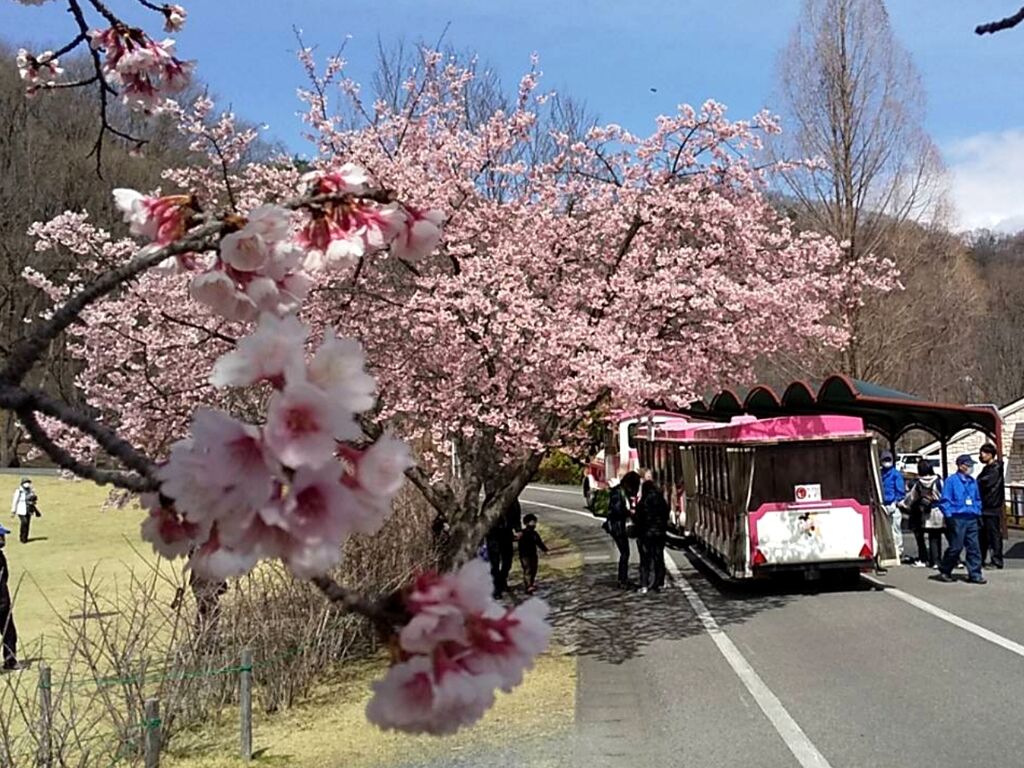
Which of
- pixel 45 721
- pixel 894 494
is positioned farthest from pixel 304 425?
pixel 894 494

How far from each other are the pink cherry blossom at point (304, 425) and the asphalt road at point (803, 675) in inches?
245

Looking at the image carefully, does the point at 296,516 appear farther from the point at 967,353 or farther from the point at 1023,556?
the point at 967,353

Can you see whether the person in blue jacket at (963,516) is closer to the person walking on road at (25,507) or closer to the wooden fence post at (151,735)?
the wooden fence post at (151,735)

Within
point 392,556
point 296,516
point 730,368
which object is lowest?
point 392,556

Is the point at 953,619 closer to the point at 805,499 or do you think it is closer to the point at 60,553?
the point at 805,499

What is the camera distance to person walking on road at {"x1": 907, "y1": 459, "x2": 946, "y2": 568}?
49.2ft

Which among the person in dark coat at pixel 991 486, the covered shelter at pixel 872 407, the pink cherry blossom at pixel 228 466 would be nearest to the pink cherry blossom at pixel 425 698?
the pink cherry blossom at pixel 228 466

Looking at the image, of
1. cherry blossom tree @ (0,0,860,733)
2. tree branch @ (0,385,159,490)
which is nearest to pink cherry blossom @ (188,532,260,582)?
tree branch @ (0,385,159,490)

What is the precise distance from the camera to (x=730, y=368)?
1213 centimetres

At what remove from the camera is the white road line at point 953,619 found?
9828 millimetres

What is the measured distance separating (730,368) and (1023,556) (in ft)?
26.1

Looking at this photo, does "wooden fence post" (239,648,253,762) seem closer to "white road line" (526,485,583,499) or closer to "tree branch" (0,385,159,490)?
"tree branch" (0,385,159,490)

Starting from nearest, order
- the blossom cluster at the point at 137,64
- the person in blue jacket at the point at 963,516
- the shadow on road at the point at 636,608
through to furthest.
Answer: the blossom cluster at the point at 137,64 < the shadow on road at the point at 636,608 < the person in blue jacket at the point at 963,516

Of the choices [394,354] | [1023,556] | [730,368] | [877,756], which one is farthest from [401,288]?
[1023,556]
